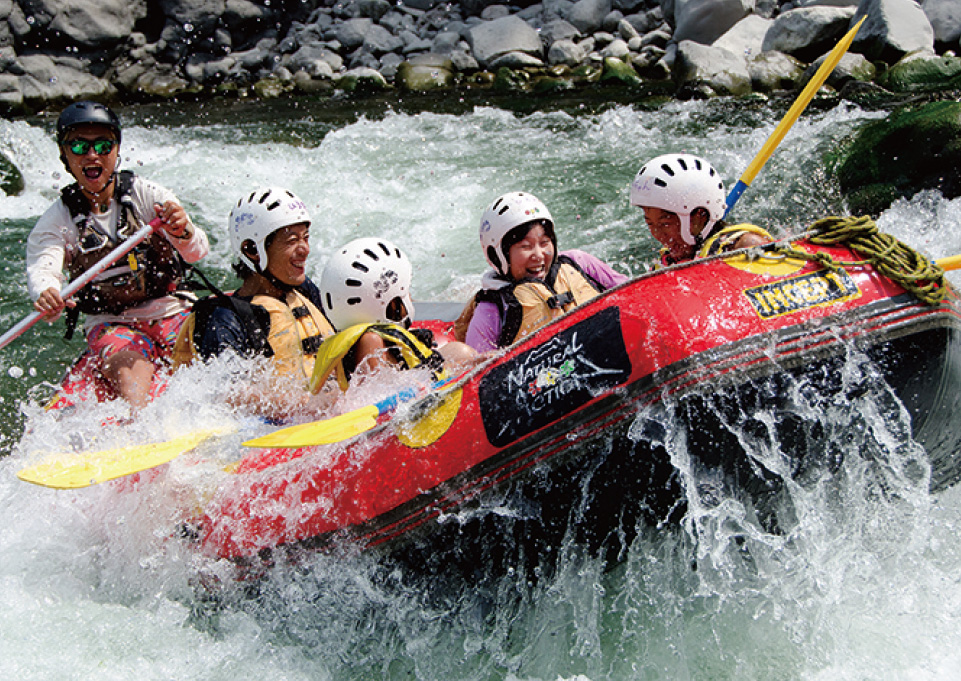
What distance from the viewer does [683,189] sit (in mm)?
3797

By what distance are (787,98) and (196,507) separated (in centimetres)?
1061

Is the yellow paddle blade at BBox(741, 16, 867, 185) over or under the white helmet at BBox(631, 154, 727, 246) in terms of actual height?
over

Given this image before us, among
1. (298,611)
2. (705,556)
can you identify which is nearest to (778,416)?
(705,556)

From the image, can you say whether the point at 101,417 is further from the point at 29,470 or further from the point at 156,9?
the point at 156,9

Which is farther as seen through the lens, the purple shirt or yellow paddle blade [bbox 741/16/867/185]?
yellow paddle blade [bbox 741/16/867/185]

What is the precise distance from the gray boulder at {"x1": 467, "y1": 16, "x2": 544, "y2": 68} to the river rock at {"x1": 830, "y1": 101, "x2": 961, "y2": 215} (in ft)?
29.5

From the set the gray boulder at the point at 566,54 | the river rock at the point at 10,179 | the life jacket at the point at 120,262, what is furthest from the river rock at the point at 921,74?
the river rock at the point at 10,179

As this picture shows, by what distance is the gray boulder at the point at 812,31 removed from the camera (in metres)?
12.6

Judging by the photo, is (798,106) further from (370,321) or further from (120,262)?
(120,262)

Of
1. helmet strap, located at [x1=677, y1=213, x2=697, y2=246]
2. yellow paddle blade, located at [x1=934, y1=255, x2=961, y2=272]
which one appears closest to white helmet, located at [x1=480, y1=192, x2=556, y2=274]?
helmet strap, located at [x1=677, y1=213, x2=697, y2=246]

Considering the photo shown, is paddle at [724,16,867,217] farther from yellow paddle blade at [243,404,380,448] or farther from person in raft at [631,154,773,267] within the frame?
yellow paddle blade at [243,404,380,448]

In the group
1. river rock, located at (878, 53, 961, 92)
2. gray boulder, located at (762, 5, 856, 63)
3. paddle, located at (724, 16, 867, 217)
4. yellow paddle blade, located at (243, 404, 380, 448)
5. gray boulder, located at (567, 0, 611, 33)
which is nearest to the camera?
yellow paddle blade, located at (243, 404, 380, 448)

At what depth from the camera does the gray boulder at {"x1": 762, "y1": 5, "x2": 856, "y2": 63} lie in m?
12.6

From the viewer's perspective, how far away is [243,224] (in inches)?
156
